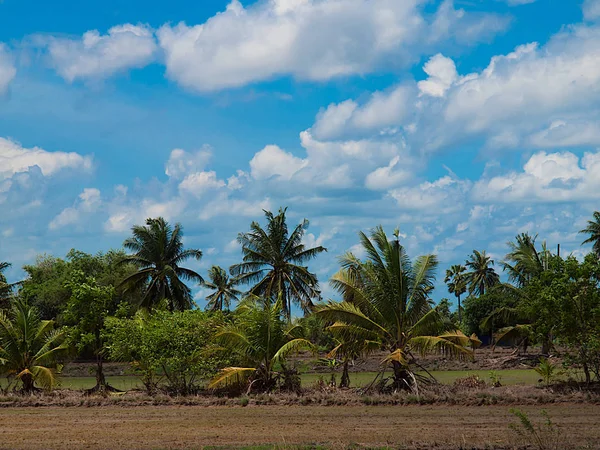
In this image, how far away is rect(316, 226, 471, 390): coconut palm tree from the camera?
2469 cm

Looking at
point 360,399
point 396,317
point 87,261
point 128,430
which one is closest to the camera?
point 128,430

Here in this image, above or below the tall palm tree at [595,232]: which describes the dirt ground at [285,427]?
below

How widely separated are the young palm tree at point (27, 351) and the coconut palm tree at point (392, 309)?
38.1ft

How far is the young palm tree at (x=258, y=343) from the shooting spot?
25703 mm

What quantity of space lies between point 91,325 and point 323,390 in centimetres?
1074

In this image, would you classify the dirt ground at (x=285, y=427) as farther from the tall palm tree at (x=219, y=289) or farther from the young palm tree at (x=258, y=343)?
the tall palm tree at (x=219, y=289)

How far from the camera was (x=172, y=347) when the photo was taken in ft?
86.6

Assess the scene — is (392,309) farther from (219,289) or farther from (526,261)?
(219,289)

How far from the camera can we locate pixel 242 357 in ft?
85.7

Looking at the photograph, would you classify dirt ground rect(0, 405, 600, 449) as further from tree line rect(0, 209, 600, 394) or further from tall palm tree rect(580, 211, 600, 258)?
tall palm tree rect(580, 211, 600, 258)

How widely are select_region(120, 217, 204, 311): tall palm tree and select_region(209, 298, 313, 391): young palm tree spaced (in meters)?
17.5

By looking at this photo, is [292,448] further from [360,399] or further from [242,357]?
[242,357]

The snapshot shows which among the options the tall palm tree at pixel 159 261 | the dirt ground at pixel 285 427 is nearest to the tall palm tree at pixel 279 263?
the tall palm tree at pixel 159 261

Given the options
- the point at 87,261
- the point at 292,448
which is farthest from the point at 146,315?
the point at 87,261
